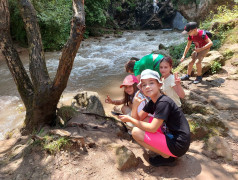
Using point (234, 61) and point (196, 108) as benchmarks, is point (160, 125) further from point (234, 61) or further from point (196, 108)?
point (234, 61)

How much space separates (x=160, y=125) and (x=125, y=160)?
56cm

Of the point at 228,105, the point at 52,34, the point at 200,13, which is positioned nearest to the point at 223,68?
the point at 228,105

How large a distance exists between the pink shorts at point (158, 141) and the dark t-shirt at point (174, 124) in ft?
0.14

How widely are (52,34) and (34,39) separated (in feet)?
29.8

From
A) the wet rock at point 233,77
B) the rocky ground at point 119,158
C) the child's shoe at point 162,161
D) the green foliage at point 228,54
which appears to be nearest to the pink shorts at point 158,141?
the child's shoe at point 162,161

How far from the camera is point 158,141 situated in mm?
1984

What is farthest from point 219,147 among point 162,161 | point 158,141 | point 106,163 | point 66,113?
point 66,113

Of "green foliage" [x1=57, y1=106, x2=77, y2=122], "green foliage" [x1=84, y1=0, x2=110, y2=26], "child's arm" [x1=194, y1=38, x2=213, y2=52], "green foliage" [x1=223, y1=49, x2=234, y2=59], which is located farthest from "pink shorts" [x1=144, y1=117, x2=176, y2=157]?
"green foliage" [x1=84, y1=0, x2=110, y2=26]

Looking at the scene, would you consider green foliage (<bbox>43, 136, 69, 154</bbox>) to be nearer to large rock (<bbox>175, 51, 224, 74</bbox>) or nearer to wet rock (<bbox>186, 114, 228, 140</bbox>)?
wet rock (<bbox>186, 114, 228, 140</bbox>)

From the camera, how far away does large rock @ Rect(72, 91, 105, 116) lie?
3.72 metres

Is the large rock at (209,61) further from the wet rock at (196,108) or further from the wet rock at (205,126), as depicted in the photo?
the wet rock at (205,126)

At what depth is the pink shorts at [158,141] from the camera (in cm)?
198

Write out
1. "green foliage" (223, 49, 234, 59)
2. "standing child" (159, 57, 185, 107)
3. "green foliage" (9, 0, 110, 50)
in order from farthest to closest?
"green foliage" (9, 0, 110, 50) → "green foliage" (223, 49, 234, 59) → "standing child" (159, 57, 185, 107)

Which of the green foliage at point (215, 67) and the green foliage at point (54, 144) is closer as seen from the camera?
the green foliage at point (54, 144)
